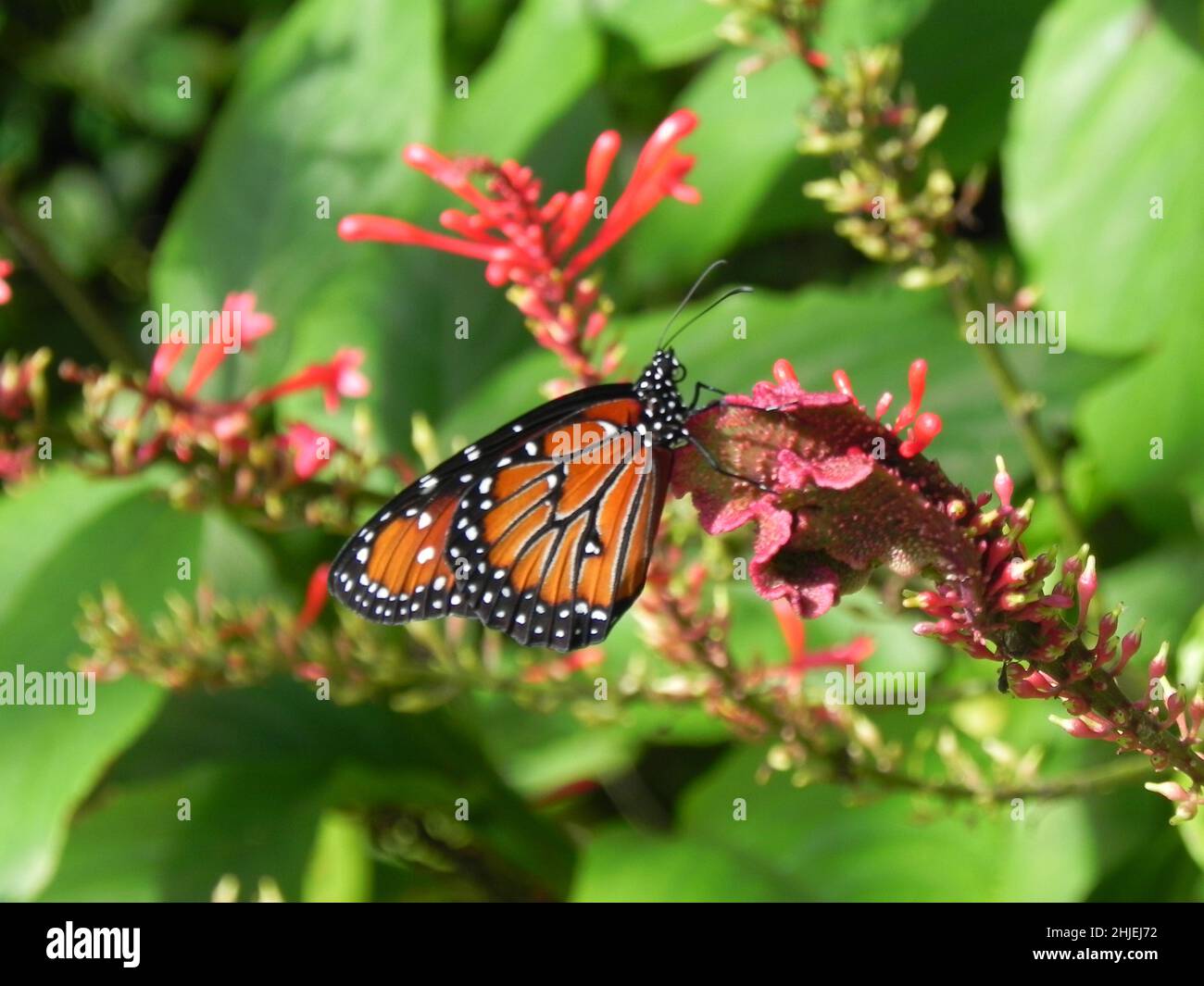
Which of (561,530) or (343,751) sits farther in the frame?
(343,751)

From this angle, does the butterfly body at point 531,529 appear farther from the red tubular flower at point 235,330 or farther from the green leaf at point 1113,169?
the green leaf at point 1113,169

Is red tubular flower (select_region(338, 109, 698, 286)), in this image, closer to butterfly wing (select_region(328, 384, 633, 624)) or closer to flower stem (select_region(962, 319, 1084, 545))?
butterfly wing (select_region(328, 384, 633, 624))

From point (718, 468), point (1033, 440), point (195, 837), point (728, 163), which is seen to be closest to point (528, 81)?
point (728, 163)

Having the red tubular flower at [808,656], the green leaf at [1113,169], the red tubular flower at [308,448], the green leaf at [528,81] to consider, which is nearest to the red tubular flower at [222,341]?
the red tubular flower at [308,448]

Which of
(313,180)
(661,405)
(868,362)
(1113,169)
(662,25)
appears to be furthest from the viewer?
(313,180)

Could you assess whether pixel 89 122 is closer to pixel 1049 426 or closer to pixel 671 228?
pixel 671 228

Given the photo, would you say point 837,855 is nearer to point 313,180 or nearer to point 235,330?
point 235,330
